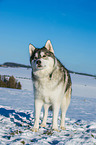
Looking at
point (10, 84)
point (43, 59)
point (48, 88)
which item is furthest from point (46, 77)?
point (10, 84)

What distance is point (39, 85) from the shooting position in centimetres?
498

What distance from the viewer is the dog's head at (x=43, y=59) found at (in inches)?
183

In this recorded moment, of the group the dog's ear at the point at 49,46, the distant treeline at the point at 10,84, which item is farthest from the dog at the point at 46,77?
the distant treeline at the point at 10,84

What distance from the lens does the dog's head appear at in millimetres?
4660

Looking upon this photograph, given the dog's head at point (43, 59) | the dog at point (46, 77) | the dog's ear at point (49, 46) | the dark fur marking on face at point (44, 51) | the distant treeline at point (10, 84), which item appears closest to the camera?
the dog's head at point (43, 59)

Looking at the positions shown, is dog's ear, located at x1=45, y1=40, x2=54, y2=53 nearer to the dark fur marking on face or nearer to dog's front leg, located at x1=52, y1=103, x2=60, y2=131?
the dark fur marking on face

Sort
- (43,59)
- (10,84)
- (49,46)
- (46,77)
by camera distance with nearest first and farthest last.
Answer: (43,59) < (46,77) < (49,46) < (10,84)

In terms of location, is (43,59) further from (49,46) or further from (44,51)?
(49,46)

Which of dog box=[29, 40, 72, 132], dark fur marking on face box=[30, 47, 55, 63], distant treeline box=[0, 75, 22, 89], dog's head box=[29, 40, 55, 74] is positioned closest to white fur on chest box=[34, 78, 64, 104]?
dog box=[29, 40, 72, 132]

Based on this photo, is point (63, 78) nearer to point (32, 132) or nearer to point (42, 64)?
point (42, 64)

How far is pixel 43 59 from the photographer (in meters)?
4.71


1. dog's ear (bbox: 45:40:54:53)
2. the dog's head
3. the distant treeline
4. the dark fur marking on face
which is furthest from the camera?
the distant treeline

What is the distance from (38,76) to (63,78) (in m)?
0.92

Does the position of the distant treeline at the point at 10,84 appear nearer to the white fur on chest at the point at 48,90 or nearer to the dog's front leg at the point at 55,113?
the dog's front leg at the point at 55,113
